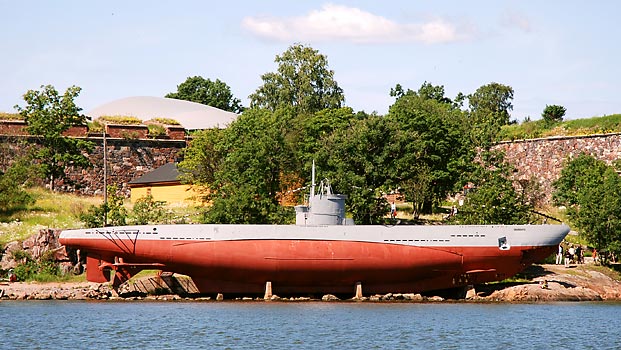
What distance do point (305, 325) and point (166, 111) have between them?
2692 inches

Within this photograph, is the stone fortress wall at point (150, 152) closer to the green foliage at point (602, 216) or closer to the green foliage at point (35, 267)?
the green foliage at point (602, 216)

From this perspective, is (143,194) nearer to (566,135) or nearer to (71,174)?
(71,174)

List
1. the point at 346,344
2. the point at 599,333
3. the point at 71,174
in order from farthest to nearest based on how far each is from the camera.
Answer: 1. the point at 71,174
2. the point at 599,333
3. the point at 346,344

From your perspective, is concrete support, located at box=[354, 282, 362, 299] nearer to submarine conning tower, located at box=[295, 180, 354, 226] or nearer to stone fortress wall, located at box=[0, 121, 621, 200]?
submarine conning tower, located at box=[295, 180, 354, 226]

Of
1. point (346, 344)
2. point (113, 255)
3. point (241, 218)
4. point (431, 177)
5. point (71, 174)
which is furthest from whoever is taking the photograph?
point (71, 174)

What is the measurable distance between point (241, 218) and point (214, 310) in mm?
15052

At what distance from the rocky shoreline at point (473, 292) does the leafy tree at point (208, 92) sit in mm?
90132

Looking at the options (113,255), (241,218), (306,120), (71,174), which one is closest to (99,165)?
(71,174)

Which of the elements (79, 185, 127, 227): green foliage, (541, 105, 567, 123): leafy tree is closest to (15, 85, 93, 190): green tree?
(79, 185, 127, 227): green foliage

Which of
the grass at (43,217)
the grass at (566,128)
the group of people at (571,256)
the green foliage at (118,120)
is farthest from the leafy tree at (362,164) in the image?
the green foliage at (118,120)

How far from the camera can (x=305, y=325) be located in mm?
43594

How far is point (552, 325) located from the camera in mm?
44656

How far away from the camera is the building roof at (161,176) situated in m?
80.4

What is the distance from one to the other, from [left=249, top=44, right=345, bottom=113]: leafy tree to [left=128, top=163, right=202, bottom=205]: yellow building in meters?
20.9
